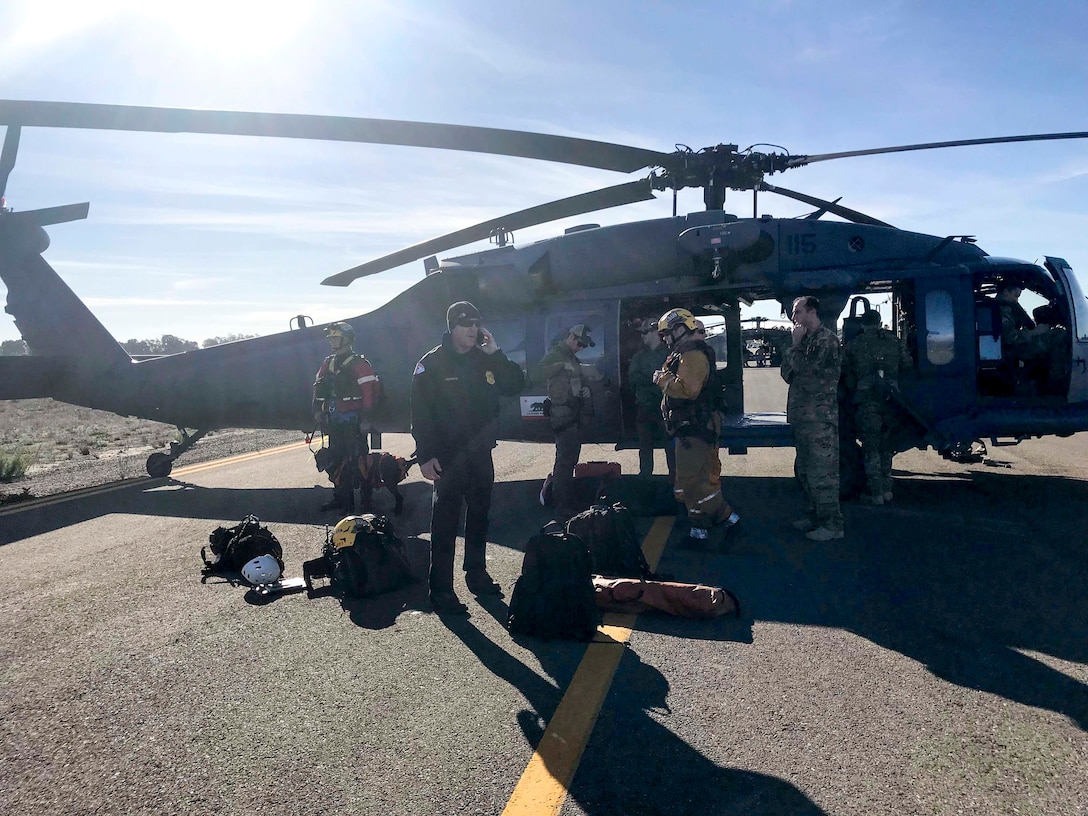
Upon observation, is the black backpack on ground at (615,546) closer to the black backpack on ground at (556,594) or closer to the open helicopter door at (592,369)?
the black backpack on ground at (556,594)

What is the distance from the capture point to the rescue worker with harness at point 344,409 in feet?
26.8

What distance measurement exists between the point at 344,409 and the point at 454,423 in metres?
3.67

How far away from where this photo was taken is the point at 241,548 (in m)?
5.84

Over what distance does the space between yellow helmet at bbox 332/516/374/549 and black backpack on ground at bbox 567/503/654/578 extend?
159cm

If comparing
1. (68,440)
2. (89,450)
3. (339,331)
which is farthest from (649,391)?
(68,440)

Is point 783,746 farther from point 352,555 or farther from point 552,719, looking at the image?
point 352,555

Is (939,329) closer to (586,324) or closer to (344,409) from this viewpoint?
(586,324)

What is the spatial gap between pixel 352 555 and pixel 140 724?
6.09 ft

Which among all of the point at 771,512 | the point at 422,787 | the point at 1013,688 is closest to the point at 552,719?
the point at 422,787

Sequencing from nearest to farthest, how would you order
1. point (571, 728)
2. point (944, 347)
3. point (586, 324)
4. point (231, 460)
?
point (571, 728)
point (944, 347)
point (586, 324)
point (231, 460)

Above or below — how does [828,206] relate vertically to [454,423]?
above

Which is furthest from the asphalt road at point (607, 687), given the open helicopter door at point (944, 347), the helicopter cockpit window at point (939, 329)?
the helicopter cockpit window at point (939, 329)

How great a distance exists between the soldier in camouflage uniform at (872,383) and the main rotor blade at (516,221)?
10.3 ft

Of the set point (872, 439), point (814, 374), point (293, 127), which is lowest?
point (872, 439)
